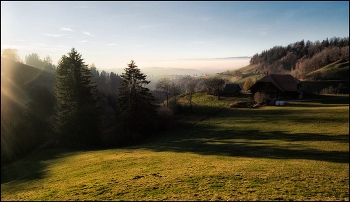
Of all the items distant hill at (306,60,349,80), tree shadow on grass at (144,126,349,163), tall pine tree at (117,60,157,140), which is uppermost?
distant hill at (306,60,349,80)

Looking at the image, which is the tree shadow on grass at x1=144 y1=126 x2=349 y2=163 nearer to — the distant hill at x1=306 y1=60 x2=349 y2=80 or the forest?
the forest

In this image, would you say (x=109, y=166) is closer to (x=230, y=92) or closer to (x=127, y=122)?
(x=127, y=122)

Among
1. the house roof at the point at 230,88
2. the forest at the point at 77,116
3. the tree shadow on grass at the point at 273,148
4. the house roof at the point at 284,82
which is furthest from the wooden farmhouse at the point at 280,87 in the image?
the tree shadow on grass at the point at 273,148

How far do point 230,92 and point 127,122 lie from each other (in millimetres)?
46943

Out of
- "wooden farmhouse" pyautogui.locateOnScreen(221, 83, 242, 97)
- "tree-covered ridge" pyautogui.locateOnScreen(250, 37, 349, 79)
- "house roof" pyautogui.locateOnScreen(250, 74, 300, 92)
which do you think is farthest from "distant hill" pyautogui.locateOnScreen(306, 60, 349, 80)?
"wooden farmhouse" pyautogui.locateOnScreen(221, 83, 242, 97)

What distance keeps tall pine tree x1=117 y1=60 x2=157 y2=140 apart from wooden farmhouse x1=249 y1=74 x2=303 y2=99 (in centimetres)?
4351

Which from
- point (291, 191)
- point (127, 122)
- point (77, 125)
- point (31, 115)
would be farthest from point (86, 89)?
point (291, 191)

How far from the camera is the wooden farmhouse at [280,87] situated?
67381mm

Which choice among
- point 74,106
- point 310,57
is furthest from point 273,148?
point 310,57

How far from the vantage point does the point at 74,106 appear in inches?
1533

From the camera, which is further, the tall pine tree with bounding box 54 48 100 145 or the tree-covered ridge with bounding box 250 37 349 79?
the tree-covered ridge with bounding box 250 37 349 79

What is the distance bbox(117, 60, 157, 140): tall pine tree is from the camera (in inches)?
1671

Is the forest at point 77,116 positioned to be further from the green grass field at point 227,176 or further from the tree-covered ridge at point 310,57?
the tree-covered ridge at point 310,57

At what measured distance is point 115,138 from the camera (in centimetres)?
4131
